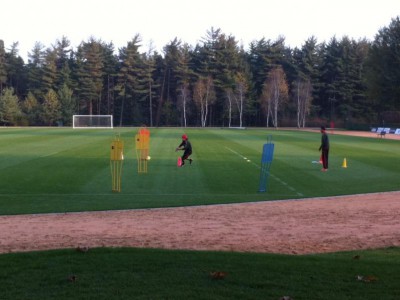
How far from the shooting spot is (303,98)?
104 metres

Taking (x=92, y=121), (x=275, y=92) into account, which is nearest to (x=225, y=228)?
(x=92, y=121)

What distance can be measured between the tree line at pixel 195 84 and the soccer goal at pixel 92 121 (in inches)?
269

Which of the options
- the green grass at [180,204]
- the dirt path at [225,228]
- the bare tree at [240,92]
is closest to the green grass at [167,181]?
the green grass at [180,204]

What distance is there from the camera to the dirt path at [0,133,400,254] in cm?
1028

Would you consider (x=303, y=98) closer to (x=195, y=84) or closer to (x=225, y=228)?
(x=195, y=84)

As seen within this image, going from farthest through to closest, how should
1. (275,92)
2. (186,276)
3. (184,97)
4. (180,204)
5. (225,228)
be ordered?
1. (184,97)
2. (275,92)
3. (180,204)
4. (225,228)
5. (186,276)

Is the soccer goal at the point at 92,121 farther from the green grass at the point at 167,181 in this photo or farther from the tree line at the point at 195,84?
the green grass at the point at 167,181

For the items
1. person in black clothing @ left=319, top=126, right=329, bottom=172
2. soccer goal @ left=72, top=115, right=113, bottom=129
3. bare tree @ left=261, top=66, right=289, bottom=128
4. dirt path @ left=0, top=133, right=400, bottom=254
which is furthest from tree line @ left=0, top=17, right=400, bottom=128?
dirt path @ left=0, top=133, right=400, bottom=254

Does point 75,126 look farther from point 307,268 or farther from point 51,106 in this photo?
point 307,268

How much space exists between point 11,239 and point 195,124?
104 m

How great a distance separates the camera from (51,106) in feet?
347

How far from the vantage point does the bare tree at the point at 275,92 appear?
342 feet

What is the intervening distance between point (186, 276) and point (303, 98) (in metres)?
99.7

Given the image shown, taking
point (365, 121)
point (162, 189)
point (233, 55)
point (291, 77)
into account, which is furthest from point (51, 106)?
point (162, 189)
